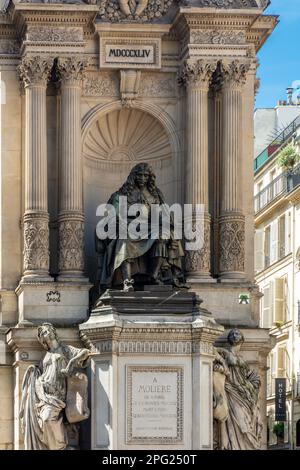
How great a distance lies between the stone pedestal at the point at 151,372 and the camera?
37844 mm

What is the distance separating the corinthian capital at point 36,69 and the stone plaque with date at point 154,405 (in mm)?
5607

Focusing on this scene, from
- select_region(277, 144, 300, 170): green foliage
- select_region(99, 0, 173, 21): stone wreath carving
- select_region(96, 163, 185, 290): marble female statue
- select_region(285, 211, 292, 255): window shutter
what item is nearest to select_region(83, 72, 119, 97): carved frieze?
select_region(99, 0, 173, 21): stone wreath carving

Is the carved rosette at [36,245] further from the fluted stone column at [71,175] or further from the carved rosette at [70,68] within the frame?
the carved rosette at [70,68]

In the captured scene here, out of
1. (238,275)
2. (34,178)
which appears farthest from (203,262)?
(34,178)

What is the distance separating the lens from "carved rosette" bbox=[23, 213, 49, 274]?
39.9 metres

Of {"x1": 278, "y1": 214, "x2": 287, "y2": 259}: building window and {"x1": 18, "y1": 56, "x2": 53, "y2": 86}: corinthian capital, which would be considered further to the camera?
{"x1": 278, "y1": 214, "x2": 287, "y2": 259}: building window

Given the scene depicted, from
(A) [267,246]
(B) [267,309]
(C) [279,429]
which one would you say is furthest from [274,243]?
(C) [279,429]

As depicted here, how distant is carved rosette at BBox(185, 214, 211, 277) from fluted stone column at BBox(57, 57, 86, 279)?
74.3 inches

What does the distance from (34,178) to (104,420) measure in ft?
15.5

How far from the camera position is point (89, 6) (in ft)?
132

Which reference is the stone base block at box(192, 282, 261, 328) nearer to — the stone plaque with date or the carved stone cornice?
the stone plaque with date

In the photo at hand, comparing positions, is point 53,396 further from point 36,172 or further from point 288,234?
point 288,234
